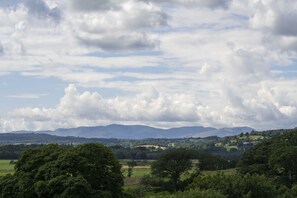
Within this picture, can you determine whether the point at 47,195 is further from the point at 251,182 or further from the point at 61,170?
the point at 251,182

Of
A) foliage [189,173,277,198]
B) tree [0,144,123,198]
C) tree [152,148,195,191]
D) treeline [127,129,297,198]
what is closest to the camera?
tree [0,144,123,198]

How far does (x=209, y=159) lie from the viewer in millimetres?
145875

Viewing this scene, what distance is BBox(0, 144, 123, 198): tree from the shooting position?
57031mm

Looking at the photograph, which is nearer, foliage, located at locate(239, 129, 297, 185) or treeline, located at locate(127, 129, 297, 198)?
treeline, located at locate(127, 129, 297, 198)

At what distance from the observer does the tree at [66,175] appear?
5703cm

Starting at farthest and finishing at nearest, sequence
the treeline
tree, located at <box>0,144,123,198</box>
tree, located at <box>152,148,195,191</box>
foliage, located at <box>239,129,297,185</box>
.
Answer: tree, located at <box>152,148,195,191</box>, foliage, located at <box>239,129,297,185</box>, the treeline, tree, located at <box>0,144,123,198</box>

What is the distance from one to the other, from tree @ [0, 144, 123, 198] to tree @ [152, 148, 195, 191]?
63259 millimetres

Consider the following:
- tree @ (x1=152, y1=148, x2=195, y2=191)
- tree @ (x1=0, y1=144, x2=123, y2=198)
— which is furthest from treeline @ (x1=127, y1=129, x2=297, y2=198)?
tree @ (x1=0, y1=144, x2=123, y2=198)

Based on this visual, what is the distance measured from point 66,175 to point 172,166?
7088 centimetres

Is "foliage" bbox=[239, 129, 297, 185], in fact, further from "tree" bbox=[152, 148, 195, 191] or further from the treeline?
"tree" bbox=[152, 148, 195, 191]

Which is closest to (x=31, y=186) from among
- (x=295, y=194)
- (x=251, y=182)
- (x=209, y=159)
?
(x=251, y=182)


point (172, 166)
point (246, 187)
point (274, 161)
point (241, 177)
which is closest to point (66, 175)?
point (246, 187)

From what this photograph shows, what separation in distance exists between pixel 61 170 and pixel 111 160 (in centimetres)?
713

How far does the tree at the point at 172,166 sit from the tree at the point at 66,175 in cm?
6326
